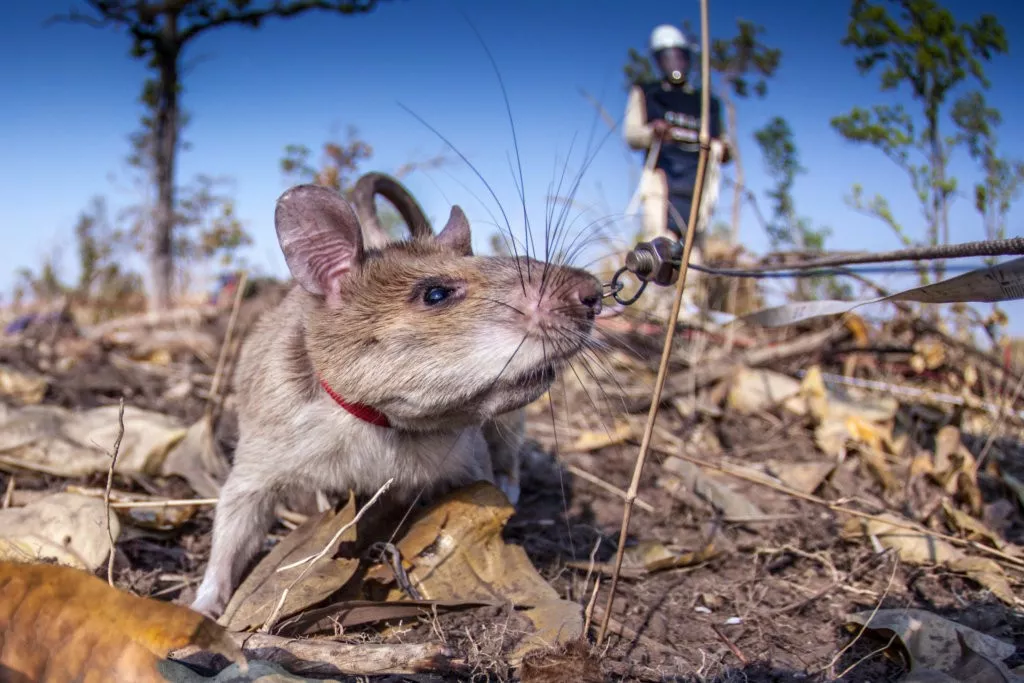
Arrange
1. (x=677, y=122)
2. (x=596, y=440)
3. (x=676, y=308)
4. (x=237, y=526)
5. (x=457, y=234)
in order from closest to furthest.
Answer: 1. (x=676, y=308)
2. (x=237, y=526)
3. (x=457, y=234)
4. (x=596, y=440)
5. (x=677, y=122)

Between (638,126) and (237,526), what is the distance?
7494 millimetres

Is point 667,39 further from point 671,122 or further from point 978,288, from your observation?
point 978,288

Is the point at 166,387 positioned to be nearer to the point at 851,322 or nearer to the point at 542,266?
the point at 542,266

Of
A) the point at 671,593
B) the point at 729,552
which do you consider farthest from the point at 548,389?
the point at 729,552

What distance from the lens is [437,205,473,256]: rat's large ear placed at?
2839mm

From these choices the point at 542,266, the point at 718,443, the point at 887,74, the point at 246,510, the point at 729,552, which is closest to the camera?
the point at 542,266

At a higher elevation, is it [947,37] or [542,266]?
[947,37]

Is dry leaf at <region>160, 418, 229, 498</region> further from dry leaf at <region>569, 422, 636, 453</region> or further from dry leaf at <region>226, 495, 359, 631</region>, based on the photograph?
dry leaf at <region>569, 422, 636, 453</region>

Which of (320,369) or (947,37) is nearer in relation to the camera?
(320,369)

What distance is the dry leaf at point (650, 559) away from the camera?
3033 mm

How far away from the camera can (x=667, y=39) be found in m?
9.79

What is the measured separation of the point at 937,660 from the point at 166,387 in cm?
501

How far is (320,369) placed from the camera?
2506 mm

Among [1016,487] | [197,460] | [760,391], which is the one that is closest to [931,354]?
[760,391]
